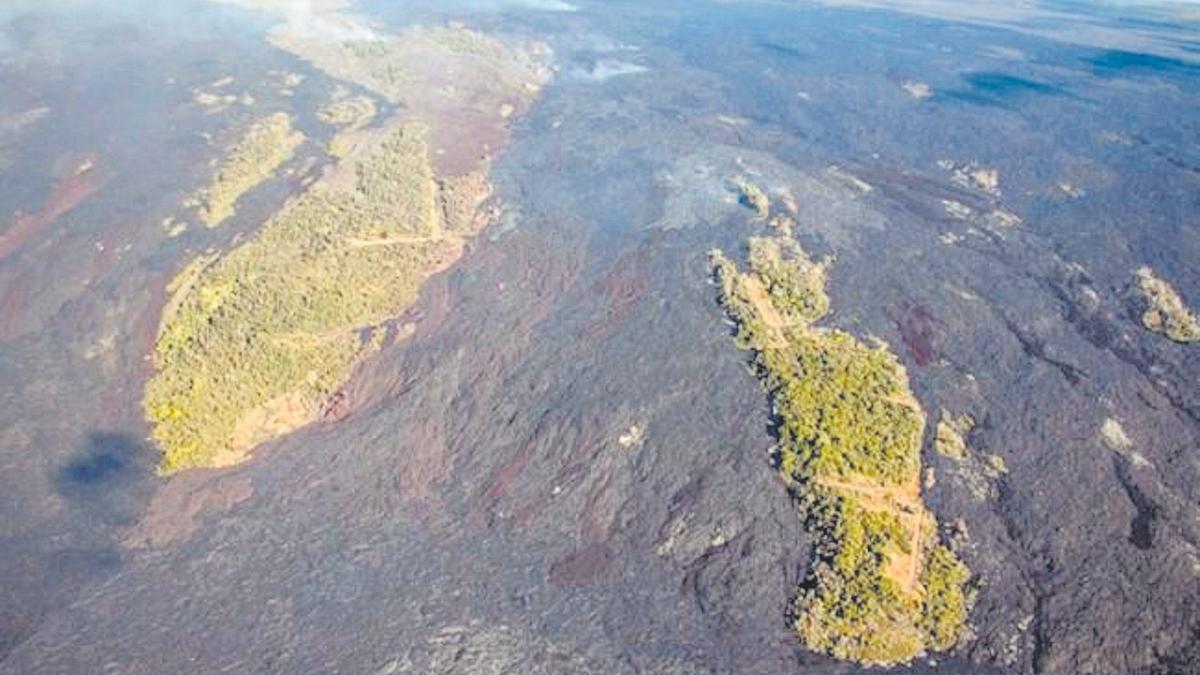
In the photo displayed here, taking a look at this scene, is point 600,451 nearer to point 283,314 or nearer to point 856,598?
point 856,598

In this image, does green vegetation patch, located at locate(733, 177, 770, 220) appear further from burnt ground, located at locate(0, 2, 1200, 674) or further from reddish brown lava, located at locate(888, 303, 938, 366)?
reddish brown lava, located at locate(888, 303, 938, 366)

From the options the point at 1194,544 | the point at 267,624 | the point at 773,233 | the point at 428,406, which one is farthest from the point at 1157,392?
the point at 267,624

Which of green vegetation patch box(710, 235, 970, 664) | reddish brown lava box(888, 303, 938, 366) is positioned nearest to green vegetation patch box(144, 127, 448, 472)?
green vegetation patch box(710, 235, 970, 664)

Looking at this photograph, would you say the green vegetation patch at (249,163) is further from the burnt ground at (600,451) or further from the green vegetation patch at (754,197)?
the green vegetation patch at (754,197)

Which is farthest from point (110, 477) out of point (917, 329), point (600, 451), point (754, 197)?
point (754, 197)

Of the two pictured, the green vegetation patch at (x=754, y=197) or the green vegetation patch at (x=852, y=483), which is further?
the green vegetation patch at (x=754, y=197)

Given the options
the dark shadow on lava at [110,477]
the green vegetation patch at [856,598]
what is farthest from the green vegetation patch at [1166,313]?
the dark shadow on lava at [110,477]

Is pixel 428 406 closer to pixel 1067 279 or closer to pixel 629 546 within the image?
pixel 629 546
